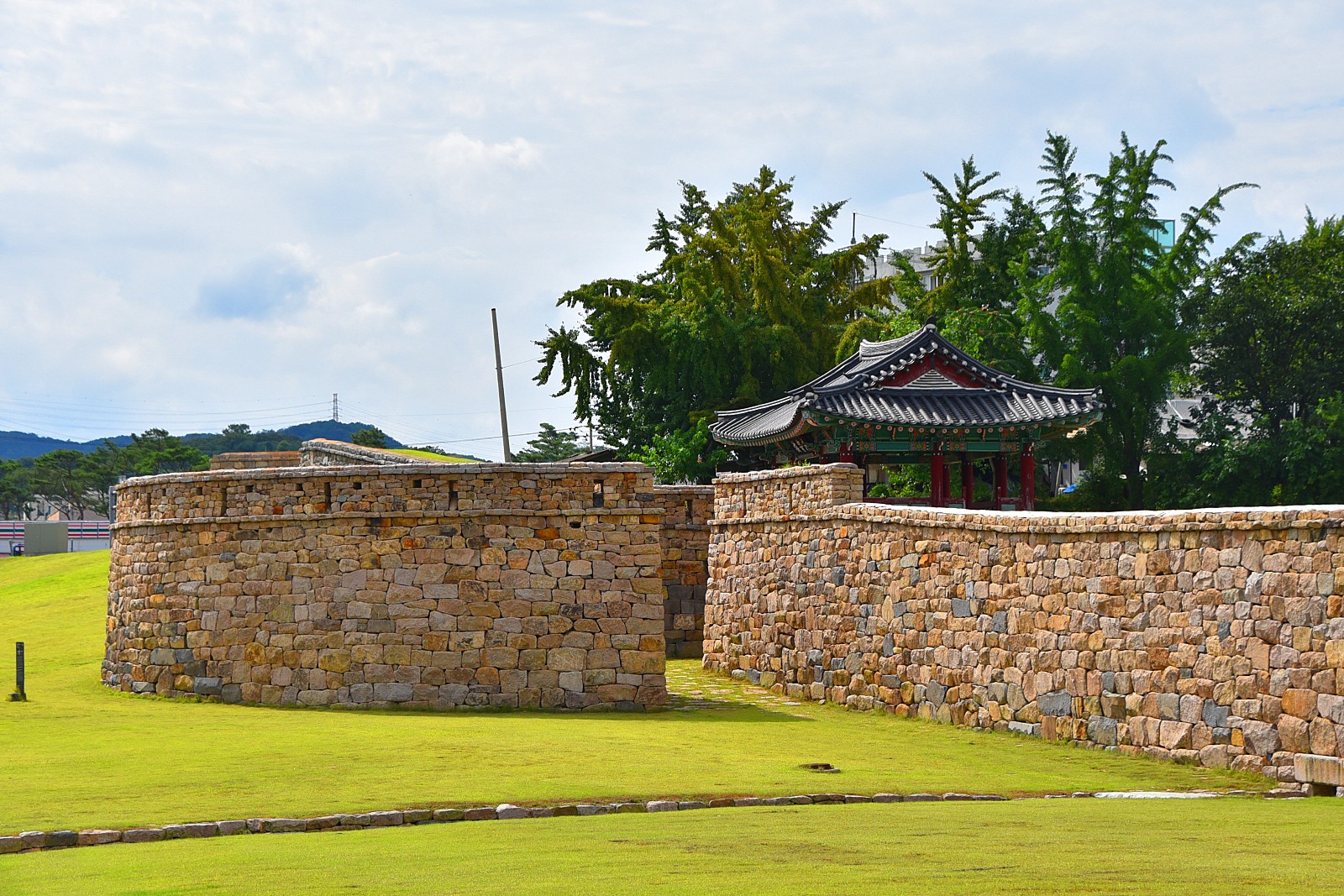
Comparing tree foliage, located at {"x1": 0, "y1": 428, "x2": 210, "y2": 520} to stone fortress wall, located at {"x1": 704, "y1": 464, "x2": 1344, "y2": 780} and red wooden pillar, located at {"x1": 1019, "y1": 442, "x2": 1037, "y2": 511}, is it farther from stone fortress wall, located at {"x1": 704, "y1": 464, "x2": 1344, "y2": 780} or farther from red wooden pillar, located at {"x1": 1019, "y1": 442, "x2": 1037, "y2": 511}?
stone fortress wall, located at {"x1": 704, "y1": 464, "x2": 1344, "y2": 780}

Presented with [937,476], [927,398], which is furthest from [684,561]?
[927,398]

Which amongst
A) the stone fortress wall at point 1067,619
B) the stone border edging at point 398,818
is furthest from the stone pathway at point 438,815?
the stone fortress wall at point 1067,619

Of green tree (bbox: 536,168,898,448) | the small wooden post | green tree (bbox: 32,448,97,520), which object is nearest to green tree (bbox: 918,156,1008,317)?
green tree (bbox: 536,168,898,448)

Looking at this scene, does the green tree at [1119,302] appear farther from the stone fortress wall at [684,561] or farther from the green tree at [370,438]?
the green tree at [370,438]

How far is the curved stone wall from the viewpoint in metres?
16.5

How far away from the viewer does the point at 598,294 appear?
124 feet

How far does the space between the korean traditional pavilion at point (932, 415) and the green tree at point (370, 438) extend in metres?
46.9

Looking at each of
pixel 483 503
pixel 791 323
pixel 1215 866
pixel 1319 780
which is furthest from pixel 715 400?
pixel 1215 866

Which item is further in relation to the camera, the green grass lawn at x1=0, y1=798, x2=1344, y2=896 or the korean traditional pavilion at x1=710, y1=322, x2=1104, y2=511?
the korean traditional pavilion at x1=710, y1=322, x2=1104, y2=511

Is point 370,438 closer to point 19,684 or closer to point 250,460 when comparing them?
point 250,460

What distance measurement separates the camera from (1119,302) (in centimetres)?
3048

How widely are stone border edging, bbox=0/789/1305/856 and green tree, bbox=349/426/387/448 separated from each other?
60.3 metres

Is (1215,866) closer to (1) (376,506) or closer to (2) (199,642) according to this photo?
(1) (376,506)

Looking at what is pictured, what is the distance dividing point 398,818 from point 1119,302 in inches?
985
